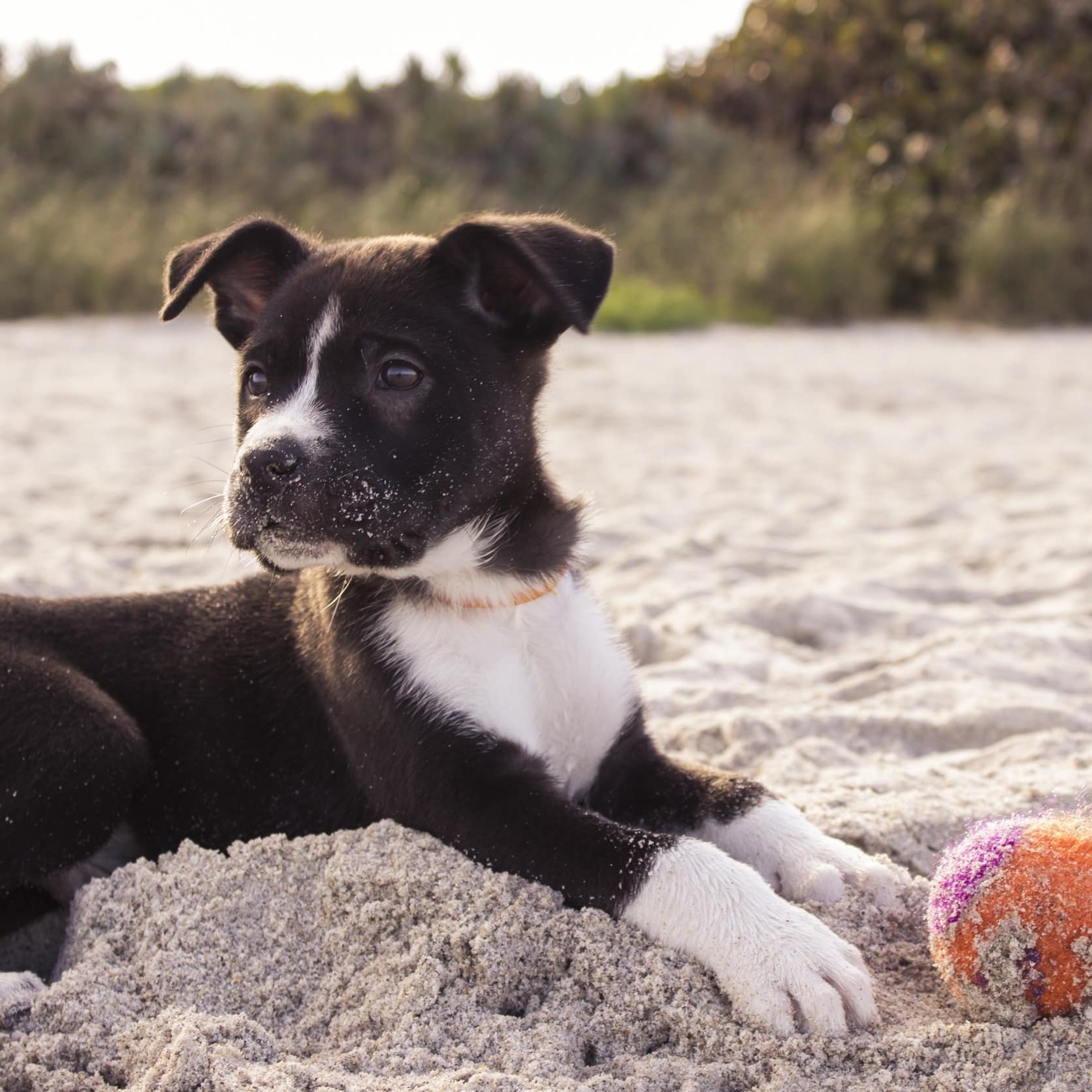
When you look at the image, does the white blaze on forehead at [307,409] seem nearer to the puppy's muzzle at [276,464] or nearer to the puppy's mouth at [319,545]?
the puppy's muzzle at [276,464]

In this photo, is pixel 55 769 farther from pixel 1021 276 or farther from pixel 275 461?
pixel 1021 276

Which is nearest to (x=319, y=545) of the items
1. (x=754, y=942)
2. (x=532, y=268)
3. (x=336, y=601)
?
(x=336, y=601)

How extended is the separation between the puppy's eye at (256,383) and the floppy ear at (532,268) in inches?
19.8

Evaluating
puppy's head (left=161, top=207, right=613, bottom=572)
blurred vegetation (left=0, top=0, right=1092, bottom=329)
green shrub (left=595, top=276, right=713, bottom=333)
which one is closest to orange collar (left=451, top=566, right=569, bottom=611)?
puppy's head (left=161, top=207, right=613, bottom=572)

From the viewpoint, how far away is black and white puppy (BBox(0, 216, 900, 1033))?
2707 millimetres

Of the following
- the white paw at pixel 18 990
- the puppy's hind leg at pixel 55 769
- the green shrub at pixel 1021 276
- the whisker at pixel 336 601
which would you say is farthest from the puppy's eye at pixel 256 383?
the green shrub at pixel 1021 276

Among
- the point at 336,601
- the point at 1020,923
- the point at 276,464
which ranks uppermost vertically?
the point at 276,464

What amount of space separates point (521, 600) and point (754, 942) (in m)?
1.00

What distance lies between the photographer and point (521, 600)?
308 centimetres

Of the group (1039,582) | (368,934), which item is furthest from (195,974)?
(1039,582)

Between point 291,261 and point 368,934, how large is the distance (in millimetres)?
1696

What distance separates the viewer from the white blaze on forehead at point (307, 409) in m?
2.73

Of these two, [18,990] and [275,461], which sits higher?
[275,461]

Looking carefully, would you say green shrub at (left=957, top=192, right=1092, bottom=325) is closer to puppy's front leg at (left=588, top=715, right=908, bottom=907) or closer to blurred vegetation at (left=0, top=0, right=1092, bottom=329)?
blurred vegetation at (left=0, top=0, right=1092, bottom=329)
